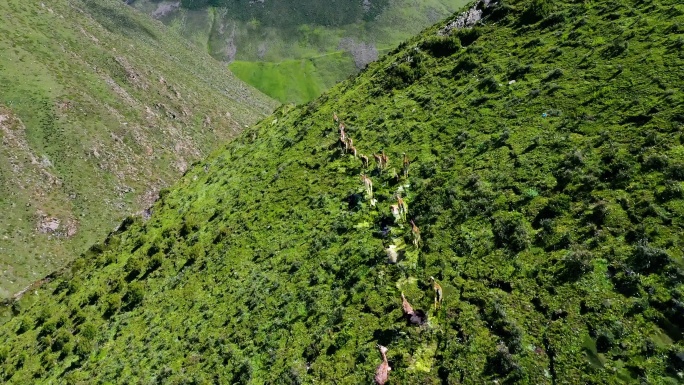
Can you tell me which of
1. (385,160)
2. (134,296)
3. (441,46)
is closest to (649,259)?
(385,160)

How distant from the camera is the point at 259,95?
190 m

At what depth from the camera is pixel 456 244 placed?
649 inches

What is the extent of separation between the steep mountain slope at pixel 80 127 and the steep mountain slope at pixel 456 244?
158ft

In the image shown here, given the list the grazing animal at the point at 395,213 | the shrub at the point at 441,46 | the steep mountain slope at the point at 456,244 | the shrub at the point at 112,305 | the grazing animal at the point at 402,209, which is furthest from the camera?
the shrub at the point at 441,46

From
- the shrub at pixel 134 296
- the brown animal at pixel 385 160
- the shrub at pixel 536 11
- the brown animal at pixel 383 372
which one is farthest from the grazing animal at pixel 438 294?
the shrub at pixel 536 11

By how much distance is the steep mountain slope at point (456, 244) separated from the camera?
1233cm

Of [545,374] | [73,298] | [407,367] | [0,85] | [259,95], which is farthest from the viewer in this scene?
[259,95]

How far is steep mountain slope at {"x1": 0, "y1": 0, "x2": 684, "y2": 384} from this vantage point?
485 inches

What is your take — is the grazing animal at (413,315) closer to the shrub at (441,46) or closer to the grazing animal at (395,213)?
the grazing animal at (395,213)

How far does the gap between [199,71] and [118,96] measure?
6065 centimetres

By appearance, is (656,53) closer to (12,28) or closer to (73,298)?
(73,298)

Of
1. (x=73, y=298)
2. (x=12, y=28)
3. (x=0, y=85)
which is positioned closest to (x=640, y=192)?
(x=73, y=298)

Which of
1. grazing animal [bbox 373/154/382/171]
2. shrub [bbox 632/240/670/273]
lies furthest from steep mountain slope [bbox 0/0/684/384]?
grazing animal [bbox 373/154/382/171]

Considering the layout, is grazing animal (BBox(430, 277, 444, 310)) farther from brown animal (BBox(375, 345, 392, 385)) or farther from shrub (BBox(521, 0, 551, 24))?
shrub (BBox(521, 0, 551, 24))
